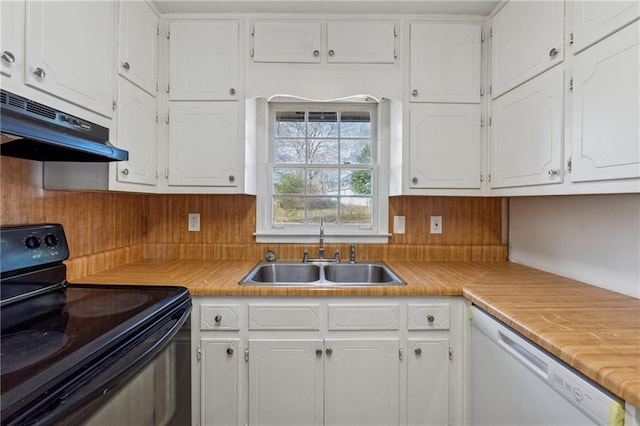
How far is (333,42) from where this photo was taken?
5.98ft

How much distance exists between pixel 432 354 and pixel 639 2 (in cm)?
154

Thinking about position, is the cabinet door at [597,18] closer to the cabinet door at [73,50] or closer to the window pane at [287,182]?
the window pane at [287,182]

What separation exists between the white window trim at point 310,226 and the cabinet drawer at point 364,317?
667 mm

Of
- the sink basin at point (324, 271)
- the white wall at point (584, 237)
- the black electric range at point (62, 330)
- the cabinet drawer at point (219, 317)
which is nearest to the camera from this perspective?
the black electric range at point (62, 330)

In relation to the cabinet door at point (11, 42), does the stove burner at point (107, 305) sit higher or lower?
lower

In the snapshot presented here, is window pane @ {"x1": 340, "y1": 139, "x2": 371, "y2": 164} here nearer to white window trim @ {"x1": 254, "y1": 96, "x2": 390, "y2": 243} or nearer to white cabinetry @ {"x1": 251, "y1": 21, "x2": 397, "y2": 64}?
white window trim @ {"x1": 254, "y1": 96, "x2": 390, "y2": 243}

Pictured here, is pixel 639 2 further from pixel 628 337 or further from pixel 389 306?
pixel 389 306

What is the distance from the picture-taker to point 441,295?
1.47 metres

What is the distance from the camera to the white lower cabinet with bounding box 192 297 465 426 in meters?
1.44

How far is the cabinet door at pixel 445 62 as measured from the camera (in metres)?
1.81

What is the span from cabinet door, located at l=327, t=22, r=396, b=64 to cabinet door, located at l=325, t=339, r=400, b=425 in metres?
1.57

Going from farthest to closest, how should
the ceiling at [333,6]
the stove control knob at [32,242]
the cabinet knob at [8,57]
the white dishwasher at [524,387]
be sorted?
1. the ceiling at [333,6]
2. the stove control knob at [32,242]
3. the cabinet knob at [8,57]
4. the white dishwasher at [524,387]

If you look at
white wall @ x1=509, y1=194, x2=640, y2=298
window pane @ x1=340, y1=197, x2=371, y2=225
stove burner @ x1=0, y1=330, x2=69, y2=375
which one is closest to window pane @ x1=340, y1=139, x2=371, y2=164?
window pane @ x1=340, y1=197, x2=371, y2=225

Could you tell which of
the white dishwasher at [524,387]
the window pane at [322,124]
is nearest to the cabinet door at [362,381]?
the white dishwasher at [524,387]
